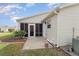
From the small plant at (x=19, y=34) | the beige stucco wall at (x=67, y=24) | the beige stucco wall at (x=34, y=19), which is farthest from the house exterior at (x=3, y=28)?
the beige stucco wall at (x=67, y=24)

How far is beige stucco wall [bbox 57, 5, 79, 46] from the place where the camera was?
1223 cm

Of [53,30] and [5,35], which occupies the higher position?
[53,30]

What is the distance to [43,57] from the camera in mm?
9266

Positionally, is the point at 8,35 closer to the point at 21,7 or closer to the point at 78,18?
the point at 21,7

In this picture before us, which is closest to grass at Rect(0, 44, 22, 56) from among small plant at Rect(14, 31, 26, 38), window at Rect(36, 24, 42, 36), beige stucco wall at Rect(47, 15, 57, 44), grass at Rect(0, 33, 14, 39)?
beige stucco wall at Rect(47, 15, 57, 44)

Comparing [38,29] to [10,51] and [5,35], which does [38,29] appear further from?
[10,51]

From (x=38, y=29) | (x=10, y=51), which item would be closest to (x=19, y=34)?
(x=38, y=29)

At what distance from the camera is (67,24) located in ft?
40.5

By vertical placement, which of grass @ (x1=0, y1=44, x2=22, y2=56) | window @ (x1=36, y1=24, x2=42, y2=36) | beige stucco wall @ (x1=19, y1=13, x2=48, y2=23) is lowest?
grass @ (x1=0, y1=44, x2=22, y2=56)

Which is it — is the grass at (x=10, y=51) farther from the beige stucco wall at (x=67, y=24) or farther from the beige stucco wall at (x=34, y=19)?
the beige stucco wall at (x=34, y=19)

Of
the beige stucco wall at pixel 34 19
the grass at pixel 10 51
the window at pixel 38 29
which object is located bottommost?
the grass at pixel 10 51

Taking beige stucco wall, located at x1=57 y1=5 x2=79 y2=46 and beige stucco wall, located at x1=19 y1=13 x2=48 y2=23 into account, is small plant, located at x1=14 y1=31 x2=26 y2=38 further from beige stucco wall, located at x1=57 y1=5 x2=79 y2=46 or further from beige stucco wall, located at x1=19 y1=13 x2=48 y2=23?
Answer: beige stucco wall, located at x1=57 y1=5 x2=79 y2=46

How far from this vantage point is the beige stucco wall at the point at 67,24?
12.2 m

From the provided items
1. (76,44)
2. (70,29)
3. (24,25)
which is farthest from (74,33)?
(24,25)
